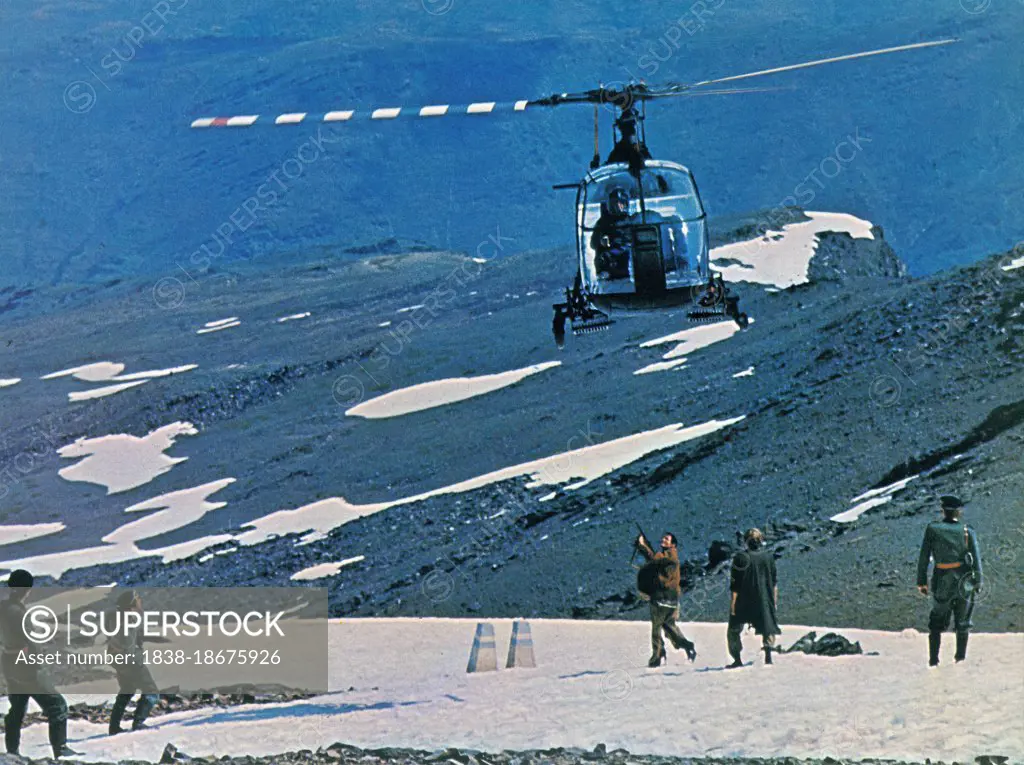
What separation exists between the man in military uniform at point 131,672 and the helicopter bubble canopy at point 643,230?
699 cm

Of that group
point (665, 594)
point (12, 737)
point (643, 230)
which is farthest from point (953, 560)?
point (12, 737)

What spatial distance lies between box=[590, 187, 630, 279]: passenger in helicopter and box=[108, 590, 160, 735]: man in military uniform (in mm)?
6968

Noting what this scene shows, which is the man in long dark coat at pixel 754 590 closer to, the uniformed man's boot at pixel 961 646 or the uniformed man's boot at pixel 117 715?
the uniformed man's boot at pixel 961 646

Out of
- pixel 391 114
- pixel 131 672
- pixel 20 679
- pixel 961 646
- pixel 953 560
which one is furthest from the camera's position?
pixel 391 114

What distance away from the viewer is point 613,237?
18594mm

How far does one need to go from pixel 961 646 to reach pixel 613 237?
6.36 m

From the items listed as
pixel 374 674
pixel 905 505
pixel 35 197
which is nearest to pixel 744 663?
pixel 374 674

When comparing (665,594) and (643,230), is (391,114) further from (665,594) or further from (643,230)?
(665,594)

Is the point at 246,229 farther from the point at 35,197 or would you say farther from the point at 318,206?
the point at 35,197

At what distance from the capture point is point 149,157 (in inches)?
6801

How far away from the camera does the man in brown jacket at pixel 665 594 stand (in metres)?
16.8

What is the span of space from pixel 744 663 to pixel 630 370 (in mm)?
42381

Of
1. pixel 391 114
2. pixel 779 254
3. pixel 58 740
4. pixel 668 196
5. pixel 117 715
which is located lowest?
pixel 117 715

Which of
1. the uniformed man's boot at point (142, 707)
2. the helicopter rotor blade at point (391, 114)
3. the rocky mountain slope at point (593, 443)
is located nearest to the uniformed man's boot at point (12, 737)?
the uniformed man's boot at point (142, 707)
